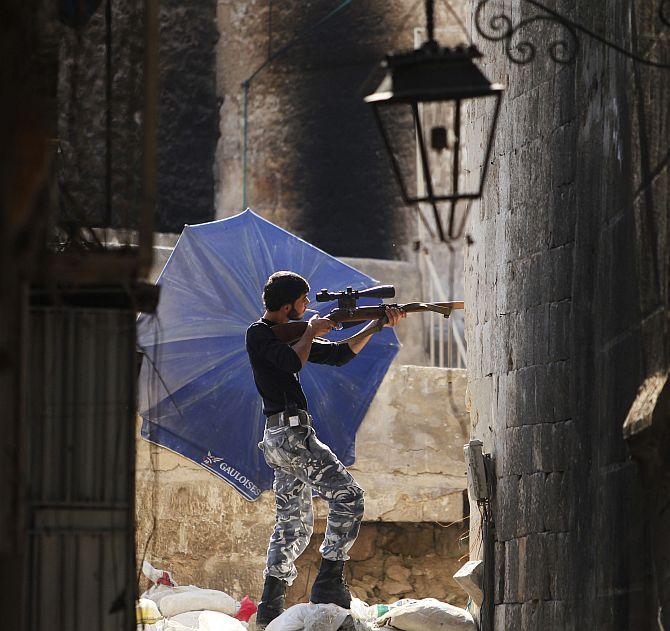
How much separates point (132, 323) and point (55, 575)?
3.25 ft

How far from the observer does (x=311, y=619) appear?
8281 mm

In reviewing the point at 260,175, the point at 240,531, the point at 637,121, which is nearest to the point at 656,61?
the point at 637,121

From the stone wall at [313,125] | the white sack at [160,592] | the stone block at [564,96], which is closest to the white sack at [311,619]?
the white sack at [160,592]

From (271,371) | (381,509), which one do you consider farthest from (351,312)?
(381,509)

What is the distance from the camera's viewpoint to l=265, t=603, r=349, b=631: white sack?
827 cm

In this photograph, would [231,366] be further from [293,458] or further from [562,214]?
[562,214]

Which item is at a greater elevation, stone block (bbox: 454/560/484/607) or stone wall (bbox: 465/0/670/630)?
stone wall (bbox: 465/0/670/630)

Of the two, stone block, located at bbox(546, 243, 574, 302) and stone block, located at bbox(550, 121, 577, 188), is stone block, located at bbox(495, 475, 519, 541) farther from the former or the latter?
stone block, located at bbox(550, 121, 577, 188)

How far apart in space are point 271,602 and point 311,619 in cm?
63

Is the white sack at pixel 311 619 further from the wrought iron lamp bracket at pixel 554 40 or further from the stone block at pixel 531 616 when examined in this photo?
the wrought iron lamp bracket at pixel 554 40

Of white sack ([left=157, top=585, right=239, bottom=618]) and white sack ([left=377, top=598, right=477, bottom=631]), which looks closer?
white sack ([left=377, top=598, right=477, bottom=631])

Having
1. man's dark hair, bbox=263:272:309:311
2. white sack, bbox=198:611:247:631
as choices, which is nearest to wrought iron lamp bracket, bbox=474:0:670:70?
man's dark hair, bbox=263:272:309:311

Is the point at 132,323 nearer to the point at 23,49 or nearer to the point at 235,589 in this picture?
the point at 23,49

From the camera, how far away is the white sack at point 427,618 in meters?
8.84
